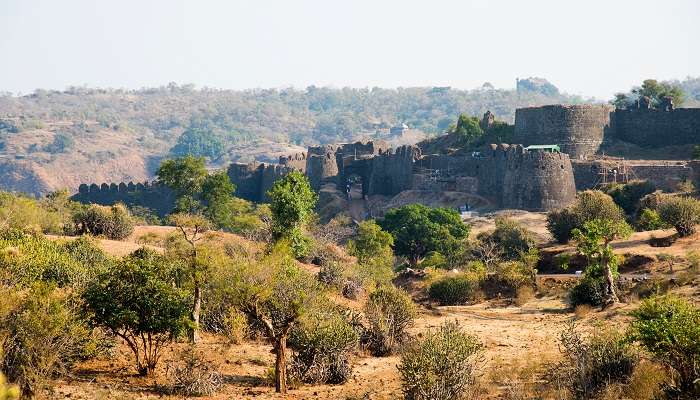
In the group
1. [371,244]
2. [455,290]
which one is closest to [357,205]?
[371,244]

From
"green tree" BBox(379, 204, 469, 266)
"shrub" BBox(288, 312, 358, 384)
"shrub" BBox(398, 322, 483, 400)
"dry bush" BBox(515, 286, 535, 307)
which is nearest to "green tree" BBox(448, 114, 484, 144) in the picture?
"green tree" BBox(379, 204, 469, 266)

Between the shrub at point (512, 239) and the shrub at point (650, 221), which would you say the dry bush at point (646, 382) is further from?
the shrub at point (512, 239)

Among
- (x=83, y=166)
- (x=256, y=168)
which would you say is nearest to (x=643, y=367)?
(x=256, y=168)

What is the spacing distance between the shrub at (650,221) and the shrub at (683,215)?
1081 mm

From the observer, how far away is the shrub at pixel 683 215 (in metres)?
31.5

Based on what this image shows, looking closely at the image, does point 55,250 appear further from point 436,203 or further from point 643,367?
point 436,203

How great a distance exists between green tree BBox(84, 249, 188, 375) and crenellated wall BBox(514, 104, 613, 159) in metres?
36.8

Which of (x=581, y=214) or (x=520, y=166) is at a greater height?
(x=520, y=166)

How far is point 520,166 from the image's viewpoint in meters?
46.3

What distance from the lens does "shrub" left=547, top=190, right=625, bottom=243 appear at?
118 feet

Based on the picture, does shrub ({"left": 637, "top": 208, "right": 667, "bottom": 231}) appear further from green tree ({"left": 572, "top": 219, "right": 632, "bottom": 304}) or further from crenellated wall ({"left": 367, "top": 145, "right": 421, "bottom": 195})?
crenellated wall ({"left": 367, "top": 145, "right": 421, "bottom": 195})

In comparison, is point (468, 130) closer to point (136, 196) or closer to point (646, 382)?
point (136, 196)

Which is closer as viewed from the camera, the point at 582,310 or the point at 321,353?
the point at 321,353

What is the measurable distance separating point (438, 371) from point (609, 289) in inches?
402
